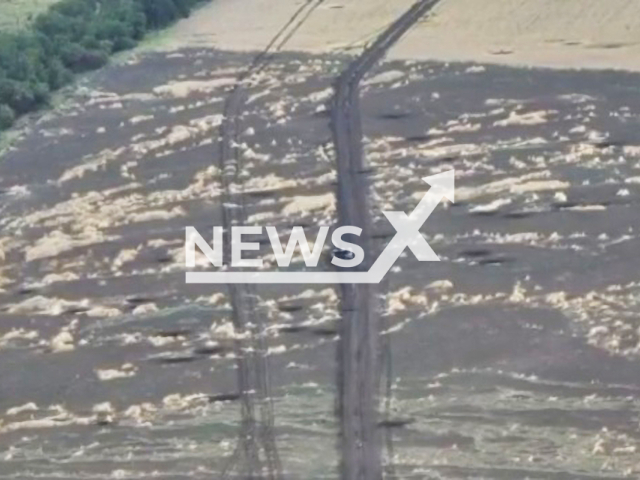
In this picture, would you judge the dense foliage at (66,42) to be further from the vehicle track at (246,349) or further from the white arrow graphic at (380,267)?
the white arrow graphic at (380,267)

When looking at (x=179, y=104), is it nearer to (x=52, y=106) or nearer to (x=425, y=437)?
(x=52, y=106)

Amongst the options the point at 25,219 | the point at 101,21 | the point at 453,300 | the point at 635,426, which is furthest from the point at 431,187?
the point at 101,21

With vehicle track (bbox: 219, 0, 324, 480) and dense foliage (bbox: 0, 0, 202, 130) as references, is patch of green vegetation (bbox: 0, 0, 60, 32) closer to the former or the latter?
dense foliage (bbox: 0, 0, 202, 130)

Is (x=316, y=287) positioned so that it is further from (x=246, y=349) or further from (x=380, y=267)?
(x=246, y=349)

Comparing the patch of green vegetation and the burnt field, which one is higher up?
the patch of green vegetation

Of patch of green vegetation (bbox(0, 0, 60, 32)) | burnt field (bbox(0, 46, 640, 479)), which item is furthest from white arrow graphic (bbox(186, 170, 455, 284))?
patch of green vegetation (bbox(0, 0, 60, 32))

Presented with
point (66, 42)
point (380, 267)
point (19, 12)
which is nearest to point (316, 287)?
point (380, 267)
